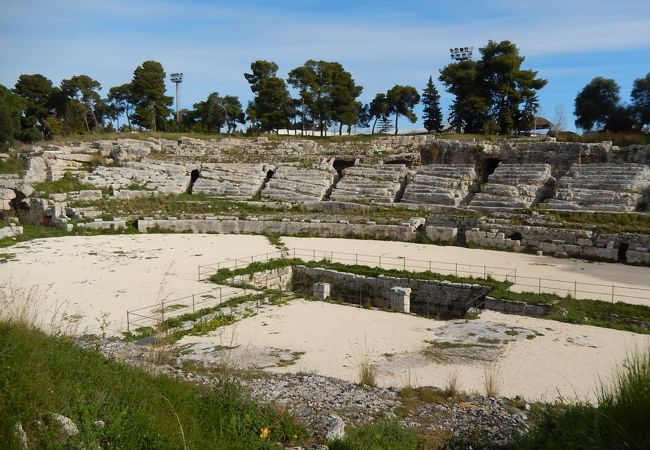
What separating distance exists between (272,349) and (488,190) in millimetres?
19748

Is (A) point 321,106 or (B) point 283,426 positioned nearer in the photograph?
(B) point 283,426

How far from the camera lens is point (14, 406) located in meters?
4.32

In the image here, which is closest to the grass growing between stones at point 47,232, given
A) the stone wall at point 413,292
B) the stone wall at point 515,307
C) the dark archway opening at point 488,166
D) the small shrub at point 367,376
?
the stone wall at point 413,292

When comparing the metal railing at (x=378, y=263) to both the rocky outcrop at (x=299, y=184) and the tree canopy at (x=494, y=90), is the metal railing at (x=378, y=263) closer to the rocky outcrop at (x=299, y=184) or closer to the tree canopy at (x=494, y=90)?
the rocky outcrop at (x=299, y=184)

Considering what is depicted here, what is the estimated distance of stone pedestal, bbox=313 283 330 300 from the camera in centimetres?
1589

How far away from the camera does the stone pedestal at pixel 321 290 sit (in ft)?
52.1

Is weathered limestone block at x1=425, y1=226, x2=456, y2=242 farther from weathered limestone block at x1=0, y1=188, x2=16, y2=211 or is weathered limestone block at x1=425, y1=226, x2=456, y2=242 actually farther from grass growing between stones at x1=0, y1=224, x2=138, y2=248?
weathered limestone block at x1=0, y1=188, x2=16, y2=211

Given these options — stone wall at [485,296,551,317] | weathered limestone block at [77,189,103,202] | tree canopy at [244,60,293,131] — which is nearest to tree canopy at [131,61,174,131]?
tree canopy at [244,60,293,131]

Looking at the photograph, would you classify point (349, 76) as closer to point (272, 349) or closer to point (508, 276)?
point (508, 276)

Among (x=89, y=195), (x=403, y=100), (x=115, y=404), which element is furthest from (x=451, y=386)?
(x=403, y=100)

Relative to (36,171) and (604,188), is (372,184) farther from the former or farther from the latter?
(36,171)

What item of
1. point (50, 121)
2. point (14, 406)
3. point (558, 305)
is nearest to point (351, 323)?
point (558, 305)

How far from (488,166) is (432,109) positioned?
22.8 m

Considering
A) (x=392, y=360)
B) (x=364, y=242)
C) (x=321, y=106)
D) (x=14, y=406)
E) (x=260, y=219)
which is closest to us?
(x=14, y=406)
